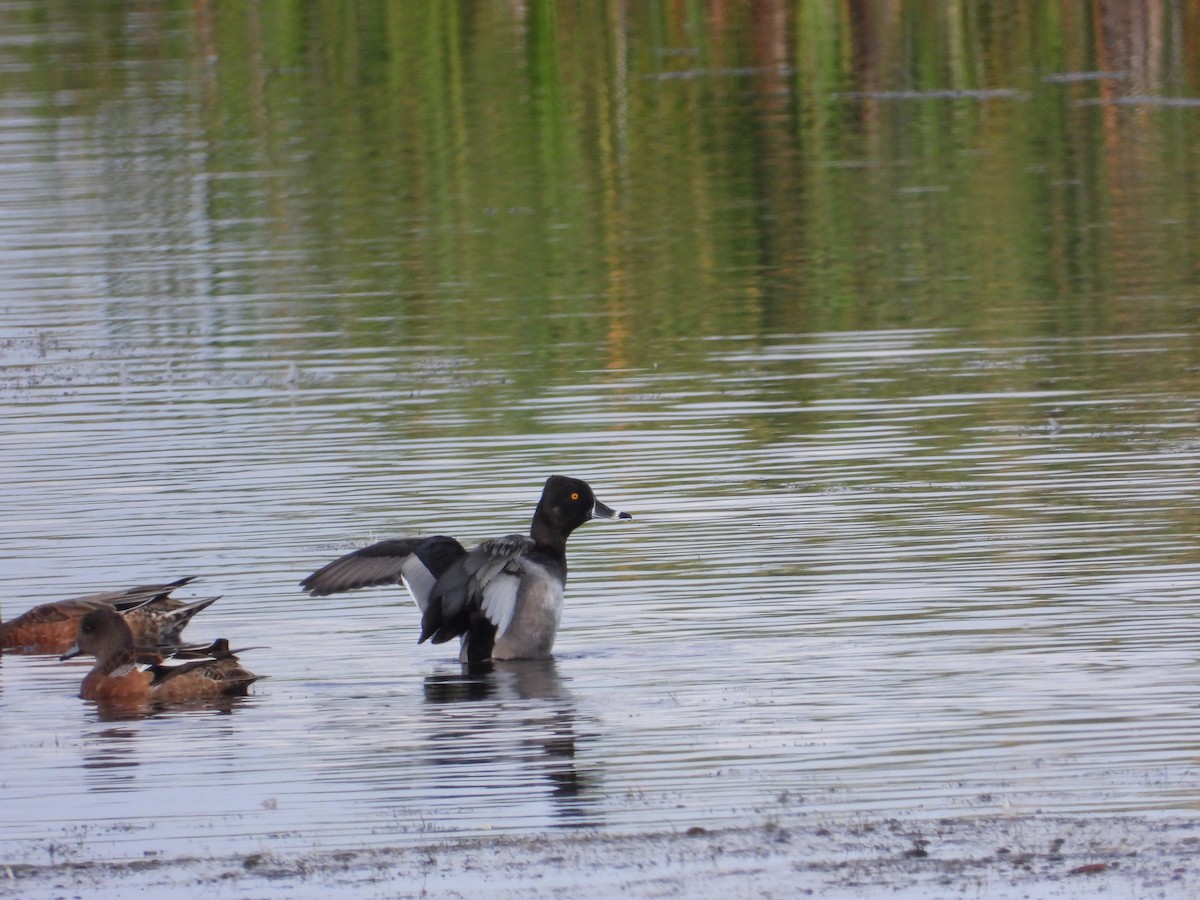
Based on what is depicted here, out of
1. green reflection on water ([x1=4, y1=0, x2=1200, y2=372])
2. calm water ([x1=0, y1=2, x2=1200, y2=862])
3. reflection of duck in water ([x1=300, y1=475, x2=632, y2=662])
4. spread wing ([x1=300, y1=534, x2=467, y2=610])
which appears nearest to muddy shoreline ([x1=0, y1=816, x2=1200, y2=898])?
calm water ([x1=0, y1=2, x2=1200, y2=862])

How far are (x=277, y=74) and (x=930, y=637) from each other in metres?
37.3

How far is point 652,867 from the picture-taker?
7270 millimetres

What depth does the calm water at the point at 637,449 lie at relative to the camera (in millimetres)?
8781

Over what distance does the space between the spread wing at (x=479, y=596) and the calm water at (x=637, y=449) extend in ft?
0.86

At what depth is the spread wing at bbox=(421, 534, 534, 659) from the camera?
1111cm

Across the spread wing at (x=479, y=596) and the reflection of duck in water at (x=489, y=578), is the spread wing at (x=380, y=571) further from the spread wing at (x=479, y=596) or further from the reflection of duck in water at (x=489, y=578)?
the spread wing at (x=479, y=596)

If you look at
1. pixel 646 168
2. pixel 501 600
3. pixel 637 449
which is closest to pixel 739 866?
pixel 501 600

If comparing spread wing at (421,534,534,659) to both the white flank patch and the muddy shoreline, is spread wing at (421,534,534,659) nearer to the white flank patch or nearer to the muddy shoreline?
the white flank patch

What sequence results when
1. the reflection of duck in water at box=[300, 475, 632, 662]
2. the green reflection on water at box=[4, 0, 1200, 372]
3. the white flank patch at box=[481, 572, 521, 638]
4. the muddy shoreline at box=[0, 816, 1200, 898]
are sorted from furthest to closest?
1. the green reflection on water at box=[4, 0, 1200, 372]
2. the white flank patch at box=[481, 572, 521, 638]
3. the reflection of duck in water at box=[300, 475, 632, 662]
4. the muddy shoreline at box=[0, 816, 1200, 898]

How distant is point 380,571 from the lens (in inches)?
454

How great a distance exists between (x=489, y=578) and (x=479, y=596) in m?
0.10

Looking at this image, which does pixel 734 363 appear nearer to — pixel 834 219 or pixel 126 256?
pixel 834 219

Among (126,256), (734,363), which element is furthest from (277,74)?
(734,363)

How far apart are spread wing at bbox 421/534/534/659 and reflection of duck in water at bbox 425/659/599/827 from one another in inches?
7.4
